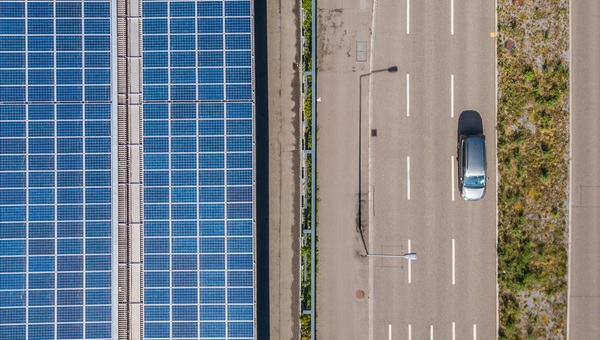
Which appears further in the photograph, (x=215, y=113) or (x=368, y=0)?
(x=368, y=0)

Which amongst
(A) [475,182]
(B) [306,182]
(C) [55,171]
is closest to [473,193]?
(A) [475,182]

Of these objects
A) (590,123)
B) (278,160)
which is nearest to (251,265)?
(278,160)

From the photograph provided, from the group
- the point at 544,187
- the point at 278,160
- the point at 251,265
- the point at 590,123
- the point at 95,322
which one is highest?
the point at 590,123

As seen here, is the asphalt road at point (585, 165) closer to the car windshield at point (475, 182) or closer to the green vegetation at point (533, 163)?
the green vegetation at point (533, 163)

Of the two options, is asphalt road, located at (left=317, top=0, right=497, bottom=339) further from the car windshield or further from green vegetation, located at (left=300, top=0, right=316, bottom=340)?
the car windshield

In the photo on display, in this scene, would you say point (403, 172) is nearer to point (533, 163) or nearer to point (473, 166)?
point (473, 166)

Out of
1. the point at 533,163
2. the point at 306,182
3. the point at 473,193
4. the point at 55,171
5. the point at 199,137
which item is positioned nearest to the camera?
the point at 55,171

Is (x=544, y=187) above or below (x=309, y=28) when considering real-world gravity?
below

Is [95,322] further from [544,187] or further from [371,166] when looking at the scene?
[544,187]
